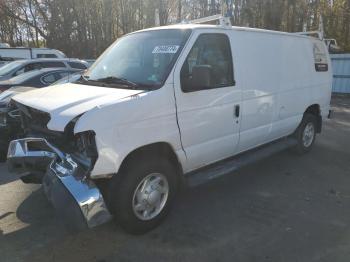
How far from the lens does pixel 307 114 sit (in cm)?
684

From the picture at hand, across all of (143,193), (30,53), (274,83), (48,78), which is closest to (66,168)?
(143,193)

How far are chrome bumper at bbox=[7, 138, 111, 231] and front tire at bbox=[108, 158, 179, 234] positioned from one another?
0.28 meters

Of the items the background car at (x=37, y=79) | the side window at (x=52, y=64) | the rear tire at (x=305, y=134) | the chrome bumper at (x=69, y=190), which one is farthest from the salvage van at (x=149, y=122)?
the side window at (x=52, y=64)

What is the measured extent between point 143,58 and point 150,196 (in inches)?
61.2

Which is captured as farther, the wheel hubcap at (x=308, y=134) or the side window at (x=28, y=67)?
the side window at (x=28, y=67)

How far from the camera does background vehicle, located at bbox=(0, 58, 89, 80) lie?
1089 cm

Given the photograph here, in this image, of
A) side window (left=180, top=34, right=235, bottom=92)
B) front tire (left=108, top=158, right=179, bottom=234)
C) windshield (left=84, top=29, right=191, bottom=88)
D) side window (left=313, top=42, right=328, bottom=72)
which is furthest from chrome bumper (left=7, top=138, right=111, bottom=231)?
side window (left=313, top=42, right=328, bottom=72)

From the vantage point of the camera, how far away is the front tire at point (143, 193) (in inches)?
145

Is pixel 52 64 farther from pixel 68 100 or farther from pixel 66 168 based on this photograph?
pixel 66 168

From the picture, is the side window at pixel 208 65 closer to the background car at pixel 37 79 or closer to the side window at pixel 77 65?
the background car at pixel 37 79

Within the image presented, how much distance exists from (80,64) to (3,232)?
30.0 ft

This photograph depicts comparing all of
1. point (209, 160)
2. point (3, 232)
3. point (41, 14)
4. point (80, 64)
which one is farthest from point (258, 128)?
point (41, 14)

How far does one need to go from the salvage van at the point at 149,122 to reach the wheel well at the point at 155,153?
1 cm

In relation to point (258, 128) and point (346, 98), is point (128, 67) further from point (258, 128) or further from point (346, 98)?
point (346, 98)
